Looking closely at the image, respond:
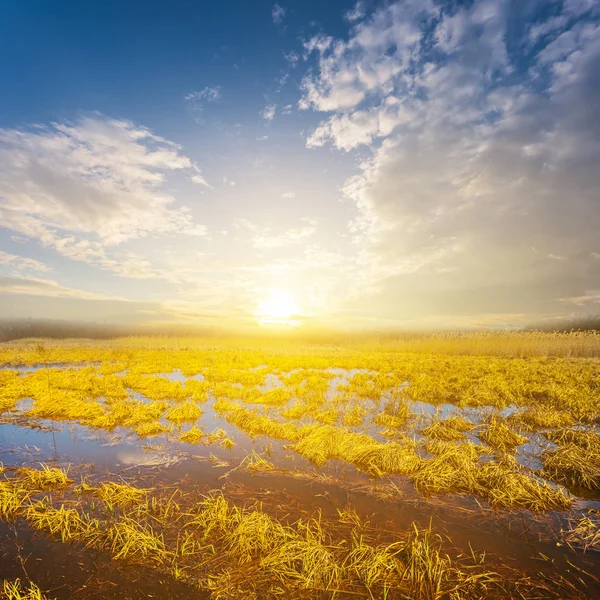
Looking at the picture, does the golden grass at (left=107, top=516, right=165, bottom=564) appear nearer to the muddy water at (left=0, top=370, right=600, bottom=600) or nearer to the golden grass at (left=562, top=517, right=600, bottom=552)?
the muddy water at (left=0, top=370, right=600, bottom=600)

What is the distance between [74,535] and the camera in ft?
17.2

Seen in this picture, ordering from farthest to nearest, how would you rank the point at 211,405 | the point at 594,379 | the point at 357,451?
the point at 594,379 → the point at 211,405 → the point at 357,451

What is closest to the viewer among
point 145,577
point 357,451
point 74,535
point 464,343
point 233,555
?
point 145,577

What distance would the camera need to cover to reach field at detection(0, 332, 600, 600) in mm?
4398

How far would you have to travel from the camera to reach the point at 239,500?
644 centimetres

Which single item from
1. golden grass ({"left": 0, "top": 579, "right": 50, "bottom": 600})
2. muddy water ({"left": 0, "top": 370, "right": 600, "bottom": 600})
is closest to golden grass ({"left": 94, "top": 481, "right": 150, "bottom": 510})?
muddy water ({"left": 0, "top": 370, "right": 600, "bottom": 600})

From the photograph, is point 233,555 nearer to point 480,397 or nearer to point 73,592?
point 73,592

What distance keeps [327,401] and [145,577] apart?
11.1m

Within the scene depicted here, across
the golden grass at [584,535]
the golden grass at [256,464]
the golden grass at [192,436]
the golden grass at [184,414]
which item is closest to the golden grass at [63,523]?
the golden grass at [256,464]

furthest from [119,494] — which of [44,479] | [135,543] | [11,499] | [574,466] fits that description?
[574,466]

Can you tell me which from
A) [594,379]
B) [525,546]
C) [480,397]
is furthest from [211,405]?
[594,379]

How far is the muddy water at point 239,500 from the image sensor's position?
445 cm

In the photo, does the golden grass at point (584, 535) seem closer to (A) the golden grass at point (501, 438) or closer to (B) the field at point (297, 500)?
(B) the field at point (297, 500)

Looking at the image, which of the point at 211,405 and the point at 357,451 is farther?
the point at 211,405
